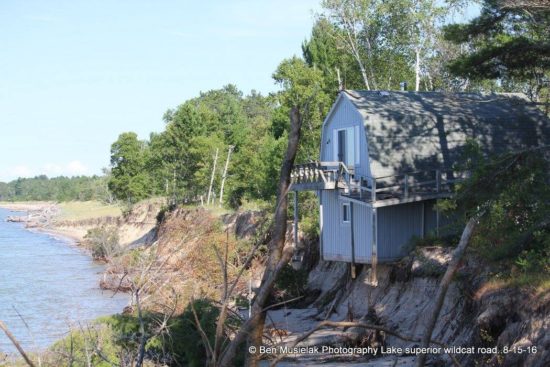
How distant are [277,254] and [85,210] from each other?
13528 centimetres

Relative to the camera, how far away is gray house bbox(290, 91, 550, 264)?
27.0 metres

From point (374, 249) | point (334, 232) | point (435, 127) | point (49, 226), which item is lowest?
point (49, 226)

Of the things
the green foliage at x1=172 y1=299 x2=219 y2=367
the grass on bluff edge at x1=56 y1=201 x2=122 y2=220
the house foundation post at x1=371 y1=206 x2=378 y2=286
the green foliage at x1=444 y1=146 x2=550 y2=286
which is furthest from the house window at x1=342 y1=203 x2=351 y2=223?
the grass on bluff edge at x1=56 y1=201 x2=122 y2=220

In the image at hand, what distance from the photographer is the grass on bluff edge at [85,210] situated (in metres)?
113

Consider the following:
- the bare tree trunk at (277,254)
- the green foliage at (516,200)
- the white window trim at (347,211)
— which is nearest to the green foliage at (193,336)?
the green foliage at (516,200)

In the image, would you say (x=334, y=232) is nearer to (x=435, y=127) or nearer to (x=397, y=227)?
(x=397, y=227)

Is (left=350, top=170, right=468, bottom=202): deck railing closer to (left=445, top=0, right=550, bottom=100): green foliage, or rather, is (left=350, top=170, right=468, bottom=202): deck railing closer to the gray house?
the gray house

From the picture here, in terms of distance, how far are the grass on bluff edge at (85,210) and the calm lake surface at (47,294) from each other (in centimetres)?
2943

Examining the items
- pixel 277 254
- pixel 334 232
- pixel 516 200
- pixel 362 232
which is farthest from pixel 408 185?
pixel 277 254

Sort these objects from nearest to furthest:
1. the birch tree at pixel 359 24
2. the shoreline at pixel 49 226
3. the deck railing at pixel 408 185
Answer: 1. the deck railing at pixel 408 185
2. the birch tree at pixel 359 24
3. the shoreline at pixel 49 226

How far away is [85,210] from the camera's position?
137000 millimetres

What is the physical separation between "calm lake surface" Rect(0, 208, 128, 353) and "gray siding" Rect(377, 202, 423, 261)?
9629 millimetres

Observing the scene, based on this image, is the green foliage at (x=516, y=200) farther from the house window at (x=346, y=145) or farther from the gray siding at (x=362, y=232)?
the house window at (x=346, y=145)

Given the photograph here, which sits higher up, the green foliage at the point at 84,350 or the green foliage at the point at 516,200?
the green foliage at the point at 516,200
